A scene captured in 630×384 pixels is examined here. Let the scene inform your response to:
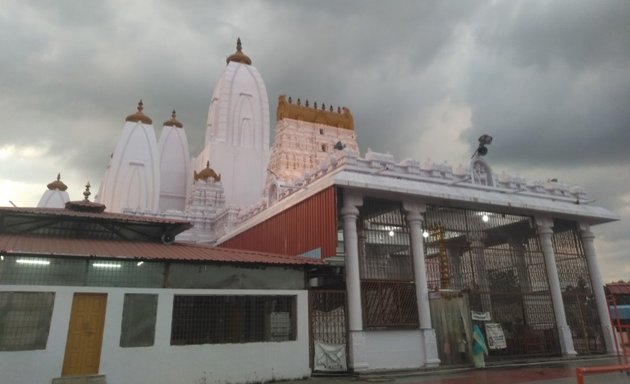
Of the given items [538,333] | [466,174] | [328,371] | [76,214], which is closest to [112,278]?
[76,214]

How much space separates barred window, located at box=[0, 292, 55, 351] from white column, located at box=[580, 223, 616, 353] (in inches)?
841

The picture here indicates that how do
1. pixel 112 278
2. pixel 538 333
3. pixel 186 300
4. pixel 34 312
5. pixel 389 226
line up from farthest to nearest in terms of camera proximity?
pixel 538 333 < pixel 389 226 < pixel 186 300 < pixel 112 278 < pixel 34 312

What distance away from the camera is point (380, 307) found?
15.6m

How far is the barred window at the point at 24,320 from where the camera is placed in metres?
10.4

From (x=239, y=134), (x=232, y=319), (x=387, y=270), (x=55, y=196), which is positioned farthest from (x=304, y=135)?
(x=232, y=319)

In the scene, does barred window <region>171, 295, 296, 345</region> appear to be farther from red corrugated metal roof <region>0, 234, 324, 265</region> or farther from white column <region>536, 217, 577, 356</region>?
white column <region>536, 217, 577, 356</region>

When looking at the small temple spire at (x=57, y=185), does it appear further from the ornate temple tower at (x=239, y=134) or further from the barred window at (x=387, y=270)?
the barred window at (x=387, y=270)

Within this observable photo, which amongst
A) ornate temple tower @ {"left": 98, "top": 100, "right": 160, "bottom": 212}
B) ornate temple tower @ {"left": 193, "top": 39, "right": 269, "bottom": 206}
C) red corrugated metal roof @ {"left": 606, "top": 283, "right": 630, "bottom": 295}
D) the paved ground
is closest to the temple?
the paved ground

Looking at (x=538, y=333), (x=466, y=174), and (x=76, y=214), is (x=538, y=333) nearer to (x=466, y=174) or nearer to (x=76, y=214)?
(x=466, y=174)

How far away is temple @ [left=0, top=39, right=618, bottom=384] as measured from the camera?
1190 cm

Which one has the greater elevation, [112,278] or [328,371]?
[112,278]

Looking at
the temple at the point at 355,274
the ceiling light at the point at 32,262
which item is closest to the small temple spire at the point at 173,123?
the temple at the point at 355,274

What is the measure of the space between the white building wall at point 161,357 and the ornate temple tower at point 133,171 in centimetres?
2937

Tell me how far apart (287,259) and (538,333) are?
37.7ft
